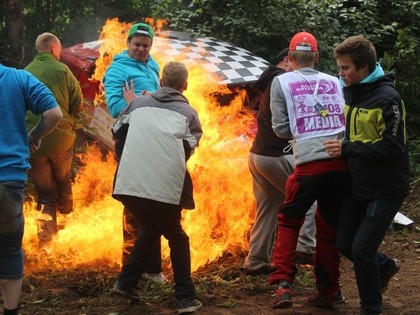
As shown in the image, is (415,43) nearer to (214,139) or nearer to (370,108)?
(214,139)

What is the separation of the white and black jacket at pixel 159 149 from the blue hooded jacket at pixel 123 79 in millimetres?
792

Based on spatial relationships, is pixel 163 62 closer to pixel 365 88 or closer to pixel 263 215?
pixel 263 215

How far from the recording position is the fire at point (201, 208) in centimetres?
615

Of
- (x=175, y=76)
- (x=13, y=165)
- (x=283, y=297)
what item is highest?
(x=175, y=76)

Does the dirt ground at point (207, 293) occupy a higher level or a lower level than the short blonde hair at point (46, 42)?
lower

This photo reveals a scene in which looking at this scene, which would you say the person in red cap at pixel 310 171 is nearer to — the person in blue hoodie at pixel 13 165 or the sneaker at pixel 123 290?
the sneaker at pixel 123 290

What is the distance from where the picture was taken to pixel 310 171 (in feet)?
15.4

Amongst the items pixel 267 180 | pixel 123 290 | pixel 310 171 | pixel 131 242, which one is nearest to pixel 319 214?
pixel 310 171

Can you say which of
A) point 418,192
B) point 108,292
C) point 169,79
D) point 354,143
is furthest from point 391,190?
point 418,192

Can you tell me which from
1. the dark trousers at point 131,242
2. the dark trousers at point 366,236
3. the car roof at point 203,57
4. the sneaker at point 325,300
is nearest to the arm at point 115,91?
the dark trousers at point 131,242

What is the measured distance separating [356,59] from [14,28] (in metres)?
7.62

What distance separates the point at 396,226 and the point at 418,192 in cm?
143

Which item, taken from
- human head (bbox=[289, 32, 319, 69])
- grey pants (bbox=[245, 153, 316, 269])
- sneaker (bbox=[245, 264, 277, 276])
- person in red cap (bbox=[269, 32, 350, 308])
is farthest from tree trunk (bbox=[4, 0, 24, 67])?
person in red cap (bbox=[269, 32, 350, 308])

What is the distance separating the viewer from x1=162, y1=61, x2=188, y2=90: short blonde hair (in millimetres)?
4918
